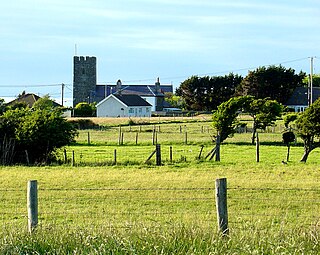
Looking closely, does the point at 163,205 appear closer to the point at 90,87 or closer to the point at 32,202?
the point at 32,202

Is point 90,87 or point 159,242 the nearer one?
point 159,242

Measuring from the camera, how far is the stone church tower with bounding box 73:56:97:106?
5438 inches

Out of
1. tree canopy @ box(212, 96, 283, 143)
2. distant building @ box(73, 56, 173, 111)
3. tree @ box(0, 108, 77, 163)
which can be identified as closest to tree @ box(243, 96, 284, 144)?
tree canopy @ box(212, 96, 283, 143)

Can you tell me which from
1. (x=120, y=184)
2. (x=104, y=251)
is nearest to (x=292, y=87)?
(x=120, y=184)

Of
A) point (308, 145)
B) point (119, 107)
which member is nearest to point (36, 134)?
point (308, 145)

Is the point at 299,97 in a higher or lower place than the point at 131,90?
lower

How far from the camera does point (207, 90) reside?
119 metres

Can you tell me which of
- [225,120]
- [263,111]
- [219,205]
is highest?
[263,111]

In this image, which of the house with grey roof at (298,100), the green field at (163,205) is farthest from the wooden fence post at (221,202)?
the house with grey roof at (298,100)

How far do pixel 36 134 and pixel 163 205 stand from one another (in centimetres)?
1877

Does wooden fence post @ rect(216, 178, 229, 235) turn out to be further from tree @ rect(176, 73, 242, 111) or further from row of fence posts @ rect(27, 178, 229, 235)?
tree @ rect(176, 73, 242, 111)

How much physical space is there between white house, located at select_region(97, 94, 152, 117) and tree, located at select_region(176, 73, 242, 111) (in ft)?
29.4

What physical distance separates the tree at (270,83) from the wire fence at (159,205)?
9039cm

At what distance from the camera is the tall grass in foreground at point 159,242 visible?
855cm
